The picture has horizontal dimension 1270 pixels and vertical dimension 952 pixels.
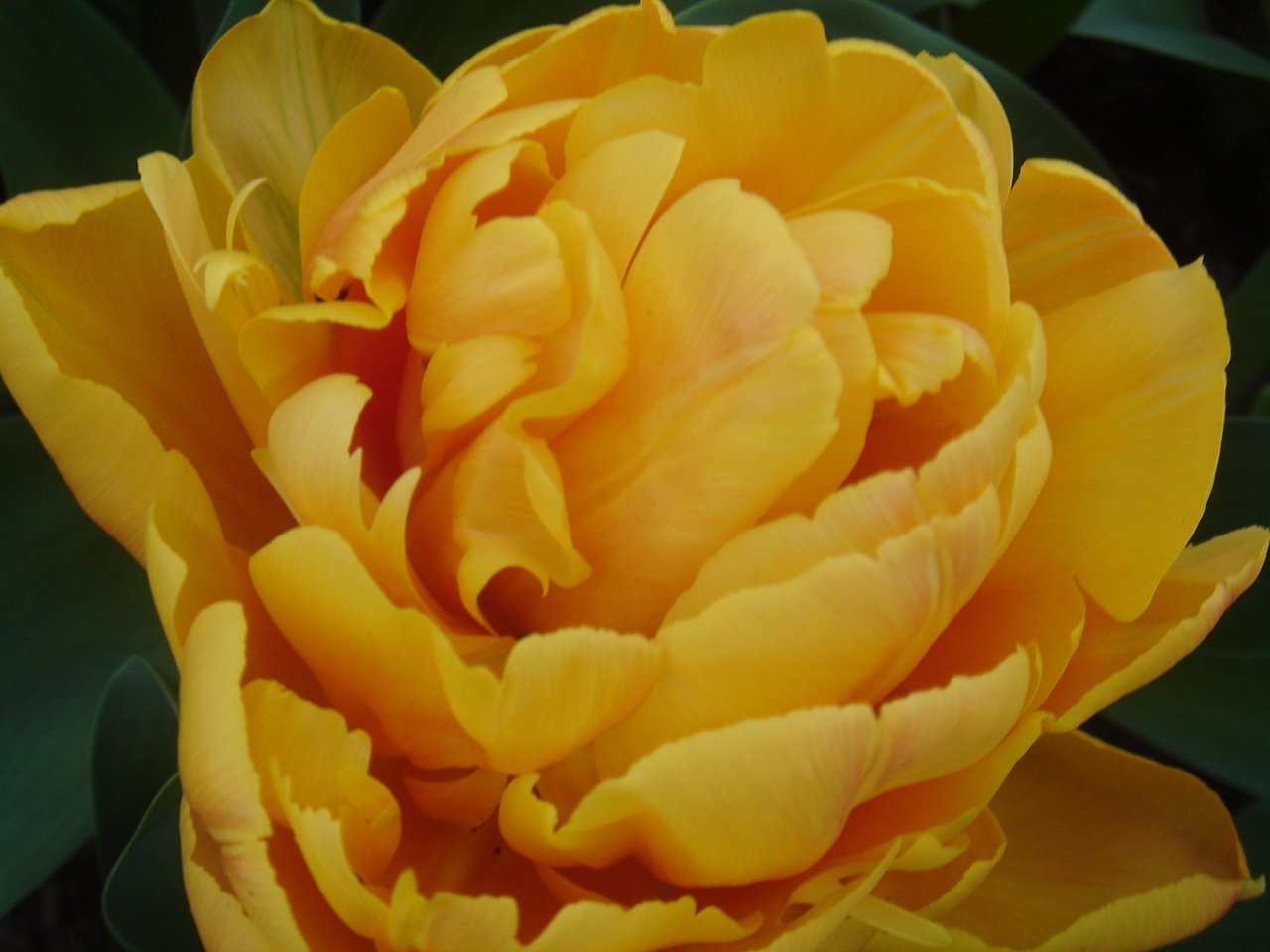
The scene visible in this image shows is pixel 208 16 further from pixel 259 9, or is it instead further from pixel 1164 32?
pixel 1164 32

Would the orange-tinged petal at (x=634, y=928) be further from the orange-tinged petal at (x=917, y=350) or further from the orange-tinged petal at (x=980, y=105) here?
the orange-tinged petal at (x=980, y=105)

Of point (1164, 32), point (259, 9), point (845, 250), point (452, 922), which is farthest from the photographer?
point (1164, 32)

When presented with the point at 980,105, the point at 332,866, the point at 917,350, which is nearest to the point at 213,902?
the point at 332,866

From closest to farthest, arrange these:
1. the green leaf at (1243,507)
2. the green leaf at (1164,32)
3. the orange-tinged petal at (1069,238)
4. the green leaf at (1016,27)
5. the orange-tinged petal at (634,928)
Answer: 1. the orange-tinged petal at (634,928)
2. the orange-tinged petal at (1069,238)
3. the green leaf at (1243,507)
4. the green leaf at (1164,32)
5. the green leaf at (1016,27)

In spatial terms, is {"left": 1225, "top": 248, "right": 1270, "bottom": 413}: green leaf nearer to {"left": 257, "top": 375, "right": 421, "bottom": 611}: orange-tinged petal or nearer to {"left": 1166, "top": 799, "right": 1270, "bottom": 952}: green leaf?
{"left": 1166, "top": 799, "right": 1270, "bottom": 952}: green leaf

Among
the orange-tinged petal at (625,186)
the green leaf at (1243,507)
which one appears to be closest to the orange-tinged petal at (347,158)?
the orange-tinged petal at (625,186)

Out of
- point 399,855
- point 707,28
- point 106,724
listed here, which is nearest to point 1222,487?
point 707,28

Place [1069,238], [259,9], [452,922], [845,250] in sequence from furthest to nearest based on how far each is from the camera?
[259,9], [1069,238], [845,250], [452,922]

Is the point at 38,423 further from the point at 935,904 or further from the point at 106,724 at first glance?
the point at 935,904
